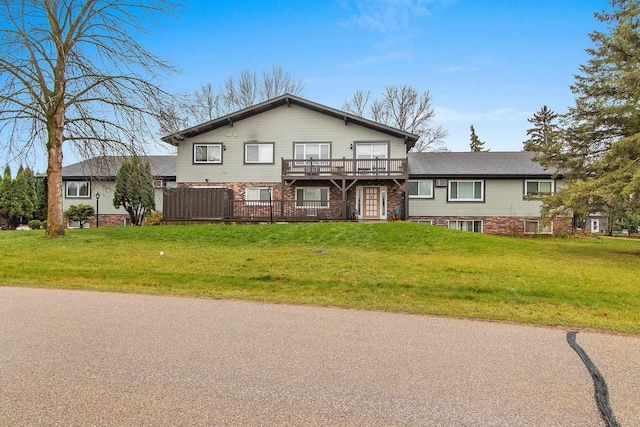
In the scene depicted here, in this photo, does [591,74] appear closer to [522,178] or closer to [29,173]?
[522,178]

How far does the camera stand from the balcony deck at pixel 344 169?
72.9 feet

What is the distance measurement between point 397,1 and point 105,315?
621 inches

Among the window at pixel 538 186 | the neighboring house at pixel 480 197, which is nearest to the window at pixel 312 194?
the neighboring house at pixel 480 197

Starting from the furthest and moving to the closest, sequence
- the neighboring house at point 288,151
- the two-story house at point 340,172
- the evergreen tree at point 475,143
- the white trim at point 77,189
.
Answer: the evergreen tree at point 475,143 → the white trim at point 77,189 → the neighboring house at point 288,151 → the two-story house at point 340,172

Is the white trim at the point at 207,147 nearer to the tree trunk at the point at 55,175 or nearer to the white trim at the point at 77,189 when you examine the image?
the white trim at the point at 77,189

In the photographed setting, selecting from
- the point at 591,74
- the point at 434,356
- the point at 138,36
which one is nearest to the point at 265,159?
the point at 138,36

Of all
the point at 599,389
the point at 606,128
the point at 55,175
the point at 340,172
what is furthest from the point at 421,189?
the point at 599,389

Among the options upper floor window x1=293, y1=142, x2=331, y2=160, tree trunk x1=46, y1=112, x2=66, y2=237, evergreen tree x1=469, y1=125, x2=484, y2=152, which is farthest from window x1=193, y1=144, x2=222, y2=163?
evergreen tree x1=469, y1=125, x2=484, y2=152

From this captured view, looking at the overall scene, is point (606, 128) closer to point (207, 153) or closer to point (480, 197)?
point (480, 197)

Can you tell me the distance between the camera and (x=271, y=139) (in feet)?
78.0

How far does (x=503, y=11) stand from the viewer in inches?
685

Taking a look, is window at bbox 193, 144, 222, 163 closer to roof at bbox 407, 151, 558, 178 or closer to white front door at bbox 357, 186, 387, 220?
white front door at bbox 357, 186, 387, 220

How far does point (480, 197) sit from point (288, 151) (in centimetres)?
1129

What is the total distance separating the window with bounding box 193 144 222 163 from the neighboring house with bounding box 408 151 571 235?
1105 centimetres
